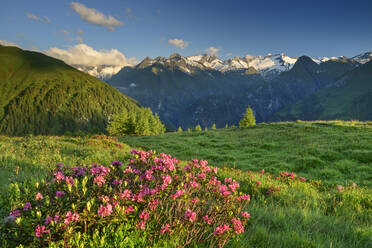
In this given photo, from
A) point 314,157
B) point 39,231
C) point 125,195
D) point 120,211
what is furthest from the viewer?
point 314,157

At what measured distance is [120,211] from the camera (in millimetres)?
2309

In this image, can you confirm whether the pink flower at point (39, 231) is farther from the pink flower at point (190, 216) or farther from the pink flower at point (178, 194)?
the pink flower at point (190, 216)

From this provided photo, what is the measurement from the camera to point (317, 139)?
56.4 ft

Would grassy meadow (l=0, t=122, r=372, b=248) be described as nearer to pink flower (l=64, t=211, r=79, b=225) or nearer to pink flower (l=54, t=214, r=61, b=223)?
pink flower (l=54, t=214, r=61, b=223)

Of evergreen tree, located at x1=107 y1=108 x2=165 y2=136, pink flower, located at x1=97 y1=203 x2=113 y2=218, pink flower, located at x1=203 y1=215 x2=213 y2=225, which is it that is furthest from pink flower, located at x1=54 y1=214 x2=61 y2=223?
evergreen tree, located at x1=107 y1=108 x2=165 y2=136

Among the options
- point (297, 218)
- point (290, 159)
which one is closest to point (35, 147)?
point (297, 218)

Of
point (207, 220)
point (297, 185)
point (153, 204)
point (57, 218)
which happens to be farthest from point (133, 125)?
point (57, 218)

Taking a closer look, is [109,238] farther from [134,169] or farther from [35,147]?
[35,147]

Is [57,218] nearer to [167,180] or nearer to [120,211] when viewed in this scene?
[120,211]

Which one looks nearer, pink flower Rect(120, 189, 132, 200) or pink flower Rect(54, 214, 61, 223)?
pink flower Rect(54, 214, 61, 223)

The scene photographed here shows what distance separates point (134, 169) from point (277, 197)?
491 cm

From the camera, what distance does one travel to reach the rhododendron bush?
2.10 m

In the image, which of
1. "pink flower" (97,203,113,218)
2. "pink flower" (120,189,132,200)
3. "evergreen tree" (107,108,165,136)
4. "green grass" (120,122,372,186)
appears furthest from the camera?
"evergreen tree" (107,108,165,136)

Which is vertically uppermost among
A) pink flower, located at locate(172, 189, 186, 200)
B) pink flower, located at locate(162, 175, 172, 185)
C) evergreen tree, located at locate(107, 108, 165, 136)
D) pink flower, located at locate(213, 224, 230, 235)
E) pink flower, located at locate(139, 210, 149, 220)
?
pink flower, located at locate(162, 175, 172, 185)
